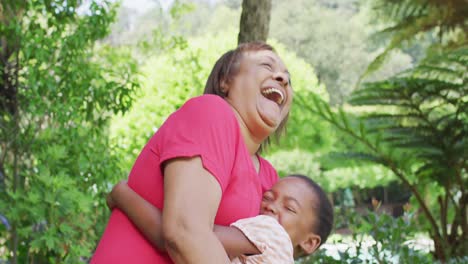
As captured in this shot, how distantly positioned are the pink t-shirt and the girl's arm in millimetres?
23

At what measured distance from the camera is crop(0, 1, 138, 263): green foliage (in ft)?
13.6

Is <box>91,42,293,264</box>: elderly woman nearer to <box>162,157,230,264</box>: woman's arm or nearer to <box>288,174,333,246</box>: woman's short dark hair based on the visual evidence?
<box>162,157,230,264</box>: woman's arm

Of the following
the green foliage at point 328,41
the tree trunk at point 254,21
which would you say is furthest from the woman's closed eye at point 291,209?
the green foliage at point 328,41

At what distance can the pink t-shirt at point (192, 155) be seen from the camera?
159cm

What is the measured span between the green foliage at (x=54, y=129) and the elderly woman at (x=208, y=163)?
236 centimetres

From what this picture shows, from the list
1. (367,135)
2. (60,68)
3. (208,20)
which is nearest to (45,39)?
(60,68)

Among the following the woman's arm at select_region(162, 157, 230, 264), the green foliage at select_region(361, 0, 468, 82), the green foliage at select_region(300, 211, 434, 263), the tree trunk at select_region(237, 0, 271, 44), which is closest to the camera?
the woman's arm at select_region(162, 157, 230, 264)

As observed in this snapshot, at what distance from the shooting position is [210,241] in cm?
151

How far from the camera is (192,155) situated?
155 centimetres

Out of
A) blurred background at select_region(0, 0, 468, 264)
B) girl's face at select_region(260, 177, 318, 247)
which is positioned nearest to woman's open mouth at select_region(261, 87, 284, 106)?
girl's face at select_region(260, 177, 318, 247)

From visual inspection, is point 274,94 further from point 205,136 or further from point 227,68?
point 205,136

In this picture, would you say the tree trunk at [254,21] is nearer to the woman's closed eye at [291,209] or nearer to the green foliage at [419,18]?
the woman's closed eye at [291,209]

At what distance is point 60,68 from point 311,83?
16804mm

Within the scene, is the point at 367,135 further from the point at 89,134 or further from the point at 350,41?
the point at 350,41
